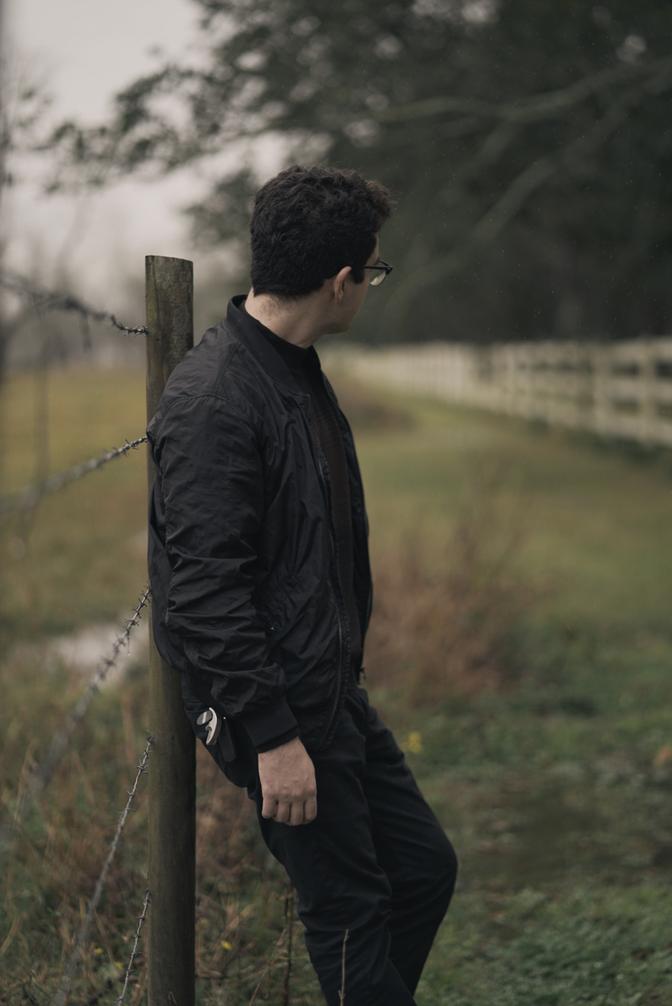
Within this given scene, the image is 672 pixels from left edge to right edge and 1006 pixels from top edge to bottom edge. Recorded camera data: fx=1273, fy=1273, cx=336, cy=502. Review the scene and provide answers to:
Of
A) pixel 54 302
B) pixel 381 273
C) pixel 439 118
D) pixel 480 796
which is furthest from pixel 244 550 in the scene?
Result: pixel 439 118

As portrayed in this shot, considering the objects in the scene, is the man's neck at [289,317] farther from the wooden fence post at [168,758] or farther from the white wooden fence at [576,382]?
the white wooden fence at [576,382]

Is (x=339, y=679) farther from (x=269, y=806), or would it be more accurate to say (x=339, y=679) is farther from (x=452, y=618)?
(x=452, y=618)

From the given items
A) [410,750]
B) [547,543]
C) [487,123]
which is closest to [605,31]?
[487,123]

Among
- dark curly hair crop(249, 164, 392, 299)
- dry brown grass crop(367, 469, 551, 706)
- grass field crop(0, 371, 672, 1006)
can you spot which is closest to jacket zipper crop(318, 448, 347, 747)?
dark curly hair crop(249, 164, 392, 299)

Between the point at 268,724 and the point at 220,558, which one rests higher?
the point at 220,558

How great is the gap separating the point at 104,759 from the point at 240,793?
1.09 metres

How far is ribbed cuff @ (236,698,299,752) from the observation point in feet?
7.48

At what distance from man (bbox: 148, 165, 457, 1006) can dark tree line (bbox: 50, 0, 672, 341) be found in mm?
7254

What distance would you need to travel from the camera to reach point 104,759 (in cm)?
486

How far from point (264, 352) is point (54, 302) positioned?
117 centimetres

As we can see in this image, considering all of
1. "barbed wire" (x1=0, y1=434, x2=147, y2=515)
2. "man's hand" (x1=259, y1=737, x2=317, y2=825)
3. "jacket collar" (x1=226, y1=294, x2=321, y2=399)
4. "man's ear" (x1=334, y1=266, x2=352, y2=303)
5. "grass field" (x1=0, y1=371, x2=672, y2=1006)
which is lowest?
"grass field" (x1=0, y1=371, x2=672, y2=1006)

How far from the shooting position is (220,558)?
228 cm

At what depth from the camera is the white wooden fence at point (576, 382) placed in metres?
17.8

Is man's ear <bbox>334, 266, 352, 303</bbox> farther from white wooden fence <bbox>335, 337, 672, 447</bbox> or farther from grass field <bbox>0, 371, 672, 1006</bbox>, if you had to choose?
white wooden fence <bbox>335, 337, 672, 447</bbox>
